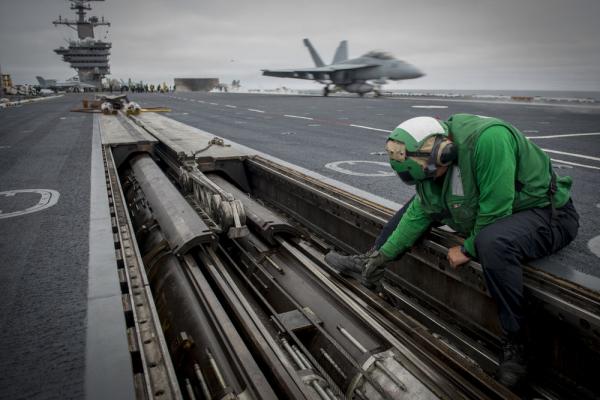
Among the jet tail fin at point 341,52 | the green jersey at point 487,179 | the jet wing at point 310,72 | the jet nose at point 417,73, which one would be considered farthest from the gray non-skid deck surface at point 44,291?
the jet tail fin at point 341,52

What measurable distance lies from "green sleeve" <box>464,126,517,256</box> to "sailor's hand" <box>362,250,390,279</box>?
945mm

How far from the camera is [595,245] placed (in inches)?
170

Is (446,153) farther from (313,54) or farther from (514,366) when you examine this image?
(313,54)

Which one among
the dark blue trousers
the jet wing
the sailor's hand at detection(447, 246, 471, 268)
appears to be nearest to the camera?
the dark blue trousers

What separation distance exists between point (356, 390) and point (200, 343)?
117 cm

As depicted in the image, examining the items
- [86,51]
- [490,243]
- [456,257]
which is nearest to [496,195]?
[490,243]

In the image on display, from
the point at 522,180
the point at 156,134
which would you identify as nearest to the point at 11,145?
the point at 156,134

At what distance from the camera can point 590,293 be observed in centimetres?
256

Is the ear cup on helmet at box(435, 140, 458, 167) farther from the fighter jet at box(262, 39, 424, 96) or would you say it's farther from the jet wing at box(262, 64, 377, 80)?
the jet wing at box(262, 64, 377, 80)

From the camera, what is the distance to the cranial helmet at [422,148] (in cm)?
295

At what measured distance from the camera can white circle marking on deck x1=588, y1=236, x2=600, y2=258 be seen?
13.5 feet

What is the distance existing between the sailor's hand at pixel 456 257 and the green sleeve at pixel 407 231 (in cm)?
40

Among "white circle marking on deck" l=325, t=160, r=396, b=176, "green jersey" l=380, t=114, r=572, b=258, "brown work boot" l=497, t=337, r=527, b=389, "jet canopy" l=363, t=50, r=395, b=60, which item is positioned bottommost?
"brown work boot" l=497, t=337, r=527, b=389

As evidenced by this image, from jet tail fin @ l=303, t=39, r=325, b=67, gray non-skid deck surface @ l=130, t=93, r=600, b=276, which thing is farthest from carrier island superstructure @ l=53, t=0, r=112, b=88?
gray non-skid deck surface @ l=130, t=93, r=600, b=276
